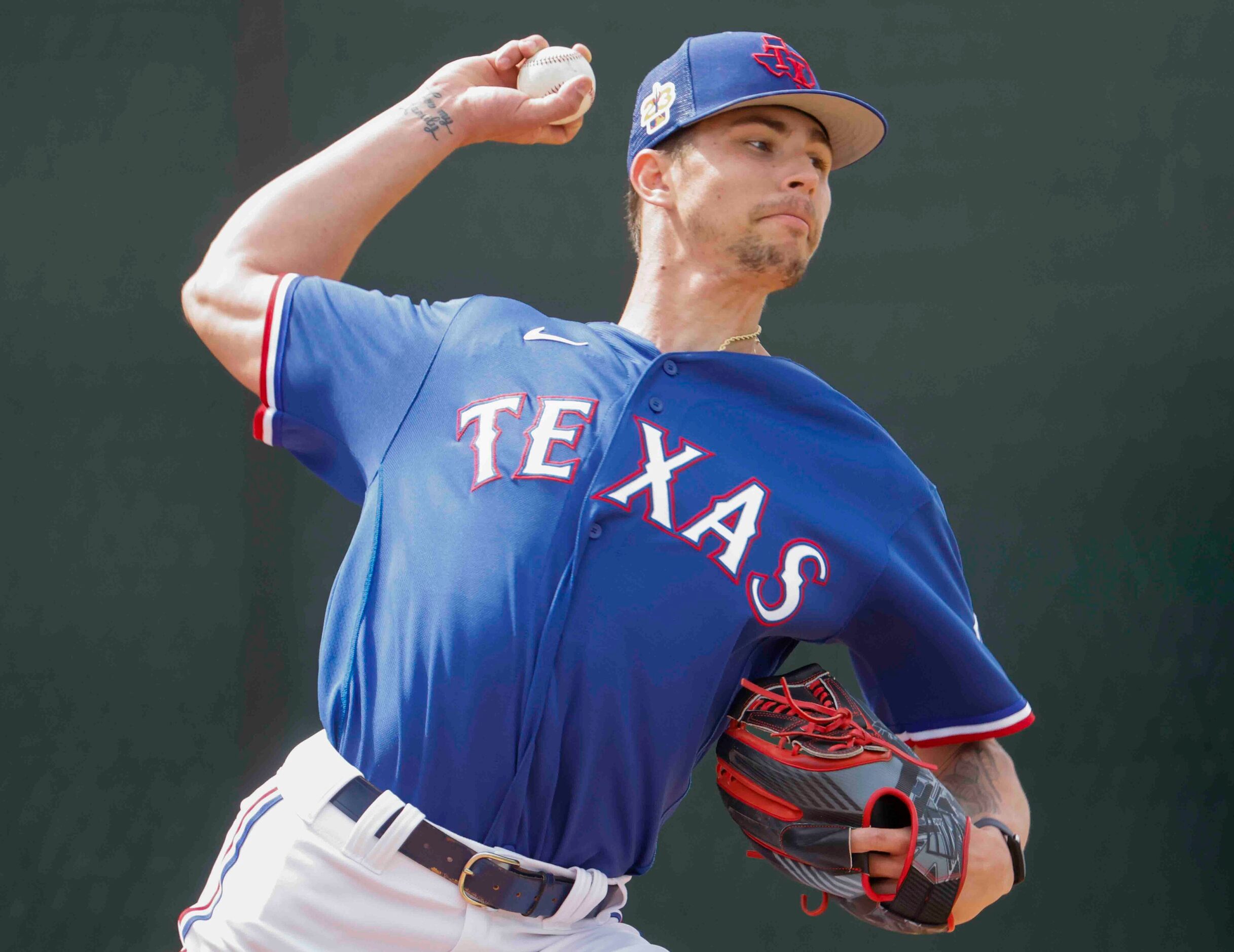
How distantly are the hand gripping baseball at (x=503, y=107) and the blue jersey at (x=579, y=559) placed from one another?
279 mm

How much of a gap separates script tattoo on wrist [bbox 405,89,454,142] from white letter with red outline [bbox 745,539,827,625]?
2.54 feet

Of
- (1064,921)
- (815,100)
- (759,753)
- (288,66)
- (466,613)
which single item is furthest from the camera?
(288,66)

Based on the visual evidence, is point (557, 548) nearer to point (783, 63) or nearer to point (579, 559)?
point (579, 559)

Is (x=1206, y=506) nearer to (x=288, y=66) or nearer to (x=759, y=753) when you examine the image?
(x=759, y=753)

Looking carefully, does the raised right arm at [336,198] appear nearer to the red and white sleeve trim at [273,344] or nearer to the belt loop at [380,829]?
the red and white sleeve trim at [273,344]

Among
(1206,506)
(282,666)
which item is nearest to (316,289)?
(282,666)

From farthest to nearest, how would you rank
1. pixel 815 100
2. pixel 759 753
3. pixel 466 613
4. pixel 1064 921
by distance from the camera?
pixel 1064 921, pixel 815 100, pixel 759 753, pixel 466 613

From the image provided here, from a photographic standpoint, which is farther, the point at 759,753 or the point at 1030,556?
the point at 1030,556

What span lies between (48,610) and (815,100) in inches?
84.0

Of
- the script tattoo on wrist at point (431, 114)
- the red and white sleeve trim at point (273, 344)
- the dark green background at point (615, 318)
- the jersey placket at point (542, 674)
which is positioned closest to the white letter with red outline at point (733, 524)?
the jersey placket at point (542, 674)

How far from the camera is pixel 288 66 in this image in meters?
3.21

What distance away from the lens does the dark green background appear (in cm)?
299

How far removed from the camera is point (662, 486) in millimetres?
1623

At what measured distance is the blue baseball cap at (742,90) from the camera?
188 centimetres
